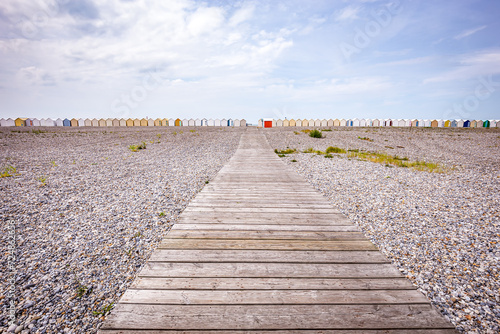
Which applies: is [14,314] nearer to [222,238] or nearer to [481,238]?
[222,238]

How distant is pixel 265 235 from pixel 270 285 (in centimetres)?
125

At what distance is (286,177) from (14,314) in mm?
6937

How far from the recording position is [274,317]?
2350mm

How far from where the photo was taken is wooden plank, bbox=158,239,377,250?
142 inches

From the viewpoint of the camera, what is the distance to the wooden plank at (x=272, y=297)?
252 centimetres

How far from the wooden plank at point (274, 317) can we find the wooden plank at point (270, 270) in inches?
19.6

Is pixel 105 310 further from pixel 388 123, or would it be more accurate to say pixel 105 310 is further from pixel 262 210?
pixel 388 123

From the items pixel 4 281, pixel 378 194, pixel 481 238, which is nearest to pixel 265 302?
pixel 4 281

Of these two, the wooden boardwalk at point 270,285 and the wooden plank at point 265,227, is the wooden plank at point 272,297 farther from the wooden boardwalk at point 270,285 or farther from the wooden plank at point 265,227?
the wooden plank at point 265,227

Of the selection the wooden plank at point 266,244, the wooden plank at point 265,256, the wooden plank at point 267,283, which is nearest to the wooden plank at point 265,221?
the wooden plank at point 266,244

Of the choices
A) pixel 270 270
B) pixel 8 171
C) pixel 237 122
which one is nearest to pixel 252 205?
pixel 270 270

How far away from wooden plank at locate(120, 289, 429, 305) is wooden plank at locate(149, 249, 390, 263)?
0.60 m

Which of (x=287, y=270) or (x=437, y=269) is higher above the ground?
(x=287, y=270)

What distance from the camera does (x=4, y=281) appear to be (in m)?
3.22
